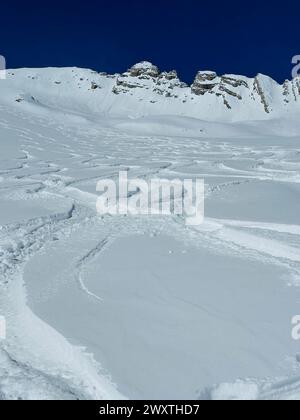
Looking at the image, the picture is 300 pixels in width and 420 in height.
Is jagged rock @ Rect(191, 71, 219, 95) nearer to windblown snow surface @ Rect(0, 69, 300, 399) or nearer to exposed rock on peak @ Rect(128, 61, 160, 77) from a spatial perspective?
exposed rock on peak @ Rect(128, 61, 160, 77)

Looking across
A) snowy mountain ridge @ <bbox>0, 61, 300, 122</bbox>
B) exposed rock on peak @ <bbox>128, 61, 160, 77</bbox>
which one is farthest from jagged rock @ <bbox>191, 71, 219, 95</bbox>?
exposed rock on peak @ <bbox>128, 61, 160, 77</bbox>

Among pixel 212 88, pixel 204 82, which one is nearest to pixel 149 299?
pixel 212 88

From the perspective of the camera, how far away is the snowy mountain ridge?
48938 mm

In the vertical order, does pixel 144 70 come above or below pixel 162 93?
above

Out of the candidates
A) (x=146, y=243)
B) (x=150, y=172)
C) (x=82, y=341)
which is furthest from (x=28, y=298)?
(x=150, y=172)

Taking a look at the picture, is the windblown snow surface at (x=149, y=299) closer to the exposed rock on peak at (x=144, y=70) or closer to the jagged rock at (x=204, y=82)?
the jagged rock at (x=204, y=82)

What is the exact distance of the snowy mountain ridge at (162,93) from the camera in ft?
161

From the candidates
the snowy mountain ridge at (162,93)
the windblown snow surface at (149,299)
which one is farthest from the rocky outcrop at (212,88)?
the windblown snow surface at (149,299)

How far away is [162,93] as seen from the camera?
54.7 m

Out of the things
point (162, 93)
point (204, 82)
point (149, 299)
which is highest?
point (204, 82)

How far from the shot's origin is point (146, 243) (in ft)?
13.9

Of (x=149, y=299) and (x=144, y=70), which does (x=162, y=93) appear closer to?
(x=144, y=70)

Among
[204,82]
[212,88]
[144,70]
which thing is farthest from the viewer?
[144,70]
